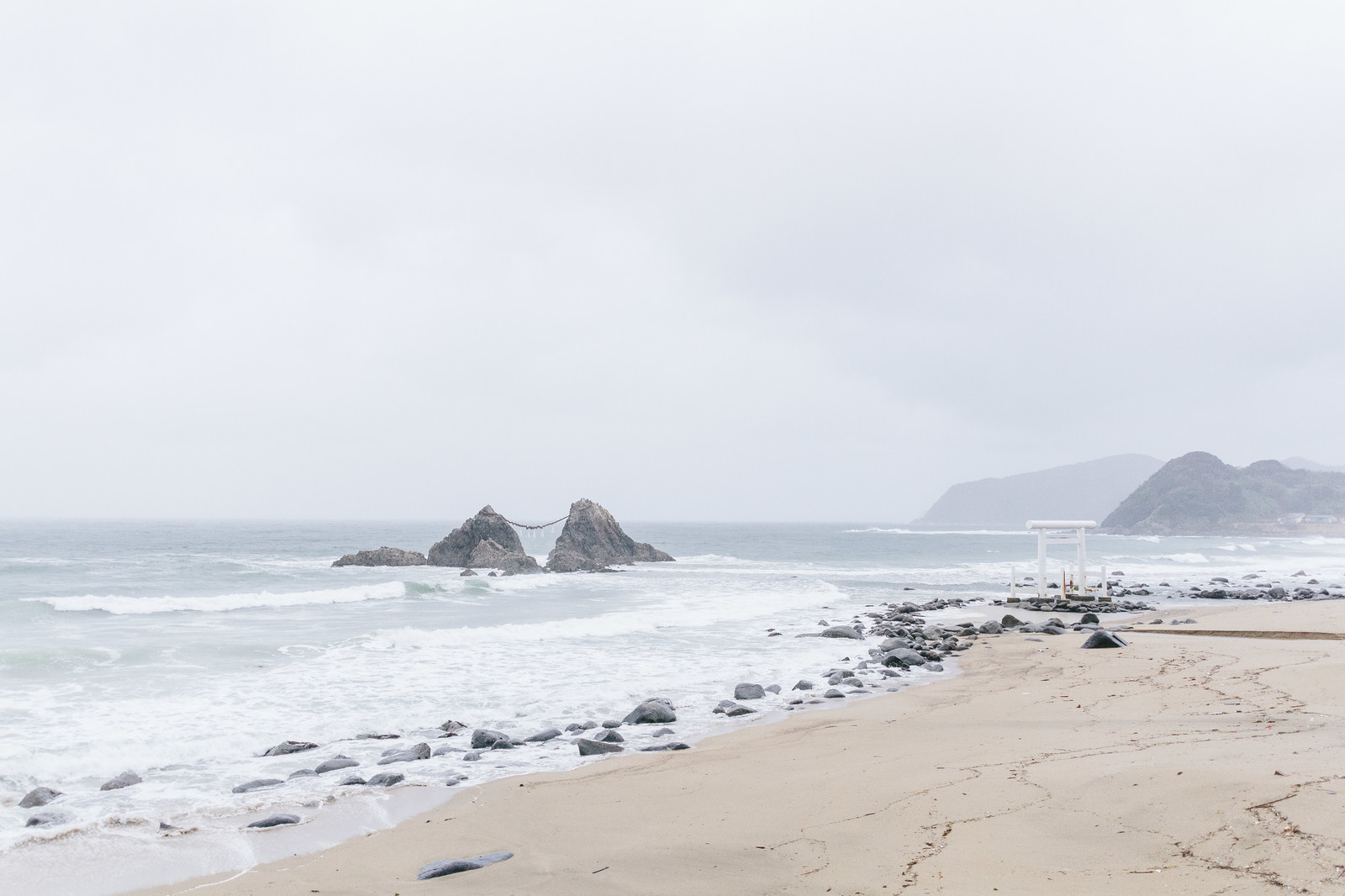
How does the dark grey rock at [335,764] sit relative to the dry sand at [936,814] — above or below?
below

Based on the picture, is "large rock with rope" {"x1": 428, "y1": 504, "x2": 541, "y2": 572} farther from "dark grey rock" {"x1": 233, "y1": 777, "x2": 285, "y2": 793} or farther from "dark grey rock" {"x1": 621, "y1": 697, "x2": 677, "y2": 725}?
"dark grey rock" {"x1": 233, "y1": 777, "x2": 285, "y2": 793}

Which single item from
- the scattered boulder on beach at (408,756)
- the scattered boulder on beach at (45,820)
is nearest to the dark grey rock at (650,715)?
the scattered boulder on beach at (408,756)

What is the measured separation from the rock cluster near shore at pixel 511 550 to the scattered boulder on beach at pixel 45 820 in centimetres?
3560

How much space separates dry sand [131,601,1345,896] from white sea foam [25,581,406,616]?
72.8 ft

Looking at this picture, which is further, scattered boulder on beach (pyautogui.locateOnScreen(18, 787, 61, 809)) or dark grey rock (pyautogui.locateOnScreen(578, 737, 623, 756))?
dark grey rock (pyautogui.locateOnScreen(578, 737, 623, 756))

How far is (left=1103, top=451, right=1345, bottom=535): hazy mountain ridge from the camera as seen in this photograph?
132m

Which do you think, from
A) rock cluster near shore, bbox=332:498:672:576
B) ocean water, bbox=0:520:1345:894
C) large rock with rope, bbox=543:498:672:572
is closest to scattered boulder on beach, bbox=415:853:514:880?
ocean water, bbox=0:520:1345:894

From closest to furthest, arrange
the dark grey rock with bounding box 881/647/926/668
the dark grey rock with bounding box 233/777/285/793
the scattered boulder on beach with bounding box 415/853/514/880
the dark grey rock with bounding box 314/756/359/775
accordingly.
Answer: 1. the scattered boulder on beach with bounding box 415/853/514/880
2. the dark grey rock with bounding box 233/777/285/793
3. the dark grey rock with bounding box 314/756/359/775
4. the dark grey rock with bounding box 881/647/926/668

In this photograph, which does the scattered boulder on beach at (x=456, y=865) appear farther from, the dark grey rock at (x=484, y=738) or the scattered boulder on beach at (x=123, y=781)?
the scattered boulder on beach at (x=123, y=781)

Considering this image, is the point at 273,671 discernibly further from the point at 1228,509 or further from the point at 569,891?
the point at 1228,509

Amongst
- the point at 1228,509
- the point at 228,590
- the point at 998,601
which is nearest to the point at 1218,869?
the point at 998,601

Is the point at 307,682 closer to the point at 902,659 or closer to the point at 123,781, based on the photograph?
the point at 123,781

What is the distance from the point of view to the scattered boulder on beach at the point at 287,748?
8.77 meters

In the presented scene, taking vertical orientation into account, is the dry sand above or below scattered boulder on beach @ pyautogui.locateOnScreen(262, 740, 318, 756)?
above
